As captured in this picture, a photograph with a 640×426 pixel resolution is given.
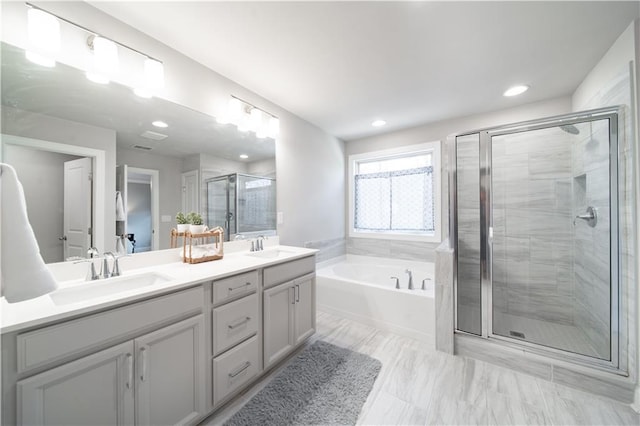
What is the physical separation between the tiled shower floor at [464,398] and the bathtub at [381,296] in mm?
293

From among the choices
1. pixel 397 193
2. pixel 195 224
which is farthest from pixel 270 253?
pixel 397 193

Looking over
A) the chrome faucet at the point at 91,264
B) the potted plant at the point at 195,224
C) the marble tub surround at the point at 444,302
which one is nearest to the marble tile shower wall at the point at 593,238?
the marble tub surround at the point at 444,302

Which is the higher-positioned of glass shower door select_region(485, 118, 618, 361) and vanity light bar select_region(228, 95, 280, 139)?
vanity light bar select_region(228, 95, 280, 139)

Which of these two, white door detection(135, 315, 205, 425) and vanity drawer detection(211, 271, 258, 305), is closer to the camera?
white door detection(135, 315, 205, 425)

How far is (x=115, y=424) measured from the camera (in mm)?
1001

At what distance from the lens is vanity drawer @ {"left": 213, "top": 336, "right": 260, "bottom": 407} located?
1.36m

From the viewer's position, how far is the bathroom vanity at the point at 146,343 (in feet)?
2.74

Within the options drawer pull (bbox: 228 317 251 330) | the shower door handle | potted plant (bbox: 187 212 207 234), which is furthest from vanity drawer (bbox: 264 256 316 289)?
the shower door handle

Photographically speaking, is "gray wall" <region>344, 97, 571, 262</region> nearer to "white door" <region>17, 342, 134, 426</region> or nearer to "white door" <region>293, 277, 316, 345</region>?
"white door" <region>293, 277, 316, 345</region>

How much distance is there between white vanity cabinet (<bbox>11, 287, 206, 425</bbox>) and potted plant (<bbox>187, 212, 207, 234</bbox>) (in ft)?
2.13

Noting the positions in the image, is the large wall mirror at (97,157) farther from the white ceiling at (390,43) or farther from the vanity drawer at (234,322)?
the vanity drawer at (234,322)

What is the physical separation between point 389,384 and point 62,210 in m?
2.28

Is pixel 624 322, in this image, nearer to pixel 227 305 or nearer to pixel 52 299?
pixel 227 305

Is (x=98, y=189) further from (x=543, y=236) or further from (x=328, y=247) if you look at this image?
(x=543, y=236)
